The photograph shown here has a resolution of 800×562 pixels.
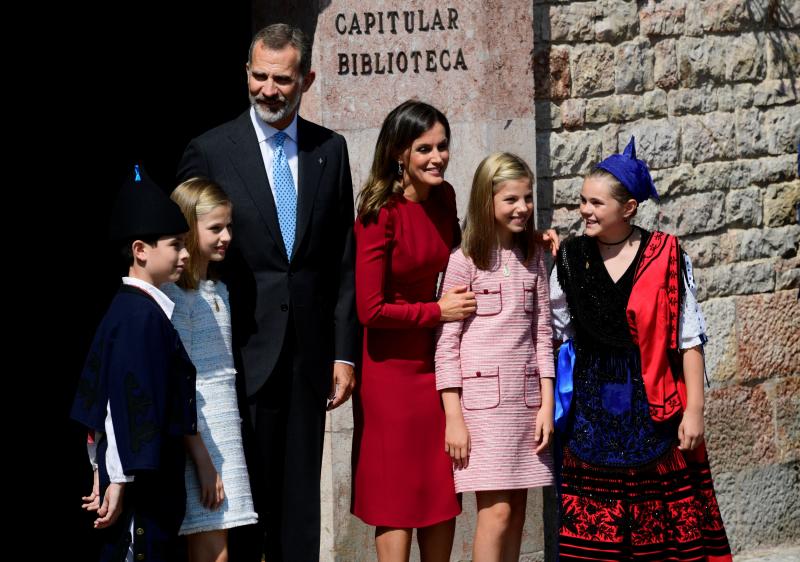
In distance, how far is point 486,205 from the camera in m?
4.95

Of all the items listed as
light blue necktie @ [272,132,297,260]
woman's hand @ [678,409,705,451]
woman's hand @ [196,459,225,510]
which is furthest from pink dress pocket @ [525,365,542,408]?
woman's hand @ [196,459,225,510]

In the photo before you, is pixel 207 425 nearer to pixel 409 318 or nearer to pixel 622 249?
pixel 409 318

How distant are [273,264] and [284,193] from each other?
9.9 inches

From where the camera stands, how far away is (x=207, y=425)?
4516 millimetres

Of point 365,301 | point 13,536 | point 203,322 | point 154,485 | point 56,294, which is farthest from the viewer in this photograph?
point 56,294

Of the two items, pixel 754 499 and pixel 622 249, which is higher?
pixel 622 249

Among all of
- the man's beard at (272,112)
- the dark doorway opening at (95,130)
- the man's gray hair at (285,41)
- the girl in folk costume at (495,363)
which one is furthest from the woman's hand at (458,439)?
the dark doorway opening at (95,130)

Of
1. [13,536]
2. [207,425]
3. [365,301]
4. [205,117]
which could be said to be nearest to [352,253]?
[365,301]

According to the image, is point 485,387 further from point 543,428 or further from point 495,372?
point 543,428

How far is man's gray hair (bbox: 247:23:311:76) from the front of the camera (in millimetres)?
4715

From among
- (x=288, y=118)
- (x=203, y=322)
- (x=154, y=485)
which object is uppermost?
(x=288, y=118)

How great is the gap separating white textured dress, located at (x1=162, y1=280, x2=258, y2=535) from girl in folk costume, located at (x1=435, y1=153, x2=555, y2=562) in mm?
772

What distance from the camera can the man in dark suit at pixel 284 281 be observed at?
476 cm

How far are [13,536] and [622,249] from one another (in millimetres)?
3445
